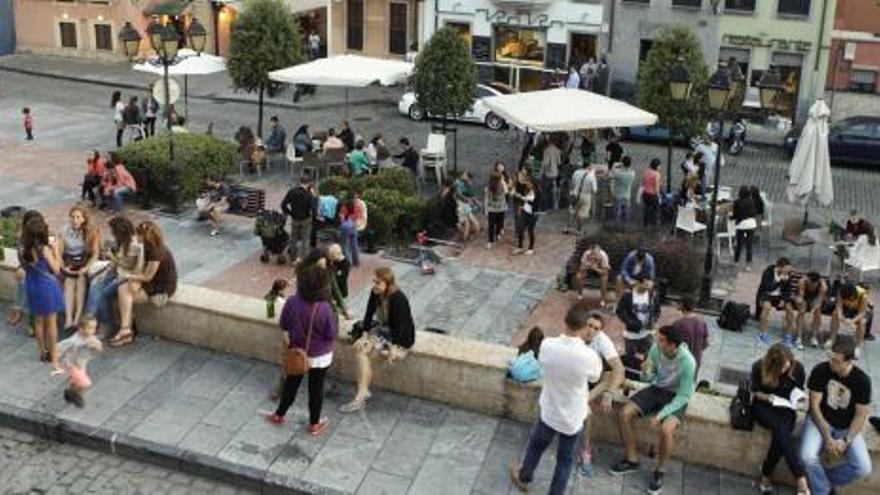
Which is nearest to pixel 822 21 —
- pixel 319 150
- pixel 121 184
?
pixel 319 150

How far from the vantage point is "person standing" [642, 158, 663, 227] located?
1995 cm

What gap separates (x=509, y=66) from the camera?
34.3 m

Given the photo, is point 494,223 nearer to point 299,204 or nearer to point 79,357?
point 299,204

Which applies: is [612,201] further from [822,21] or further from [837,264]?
[822,21]

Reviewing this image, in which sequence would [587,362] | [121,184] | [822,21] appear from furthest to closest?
[822,21] → [121,184] → [587,362]

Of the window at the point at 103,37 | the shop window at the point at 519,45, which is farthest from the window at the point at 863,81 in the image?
the window at the point at 103,37

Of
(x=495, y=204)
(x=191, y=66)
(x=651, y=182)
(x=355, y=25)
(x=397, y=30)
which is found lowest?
(x=495, y=204)

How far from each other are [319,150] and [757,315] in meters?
11.1

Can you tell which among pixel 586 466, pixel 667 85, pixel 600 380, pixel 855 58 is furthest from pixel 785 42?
pixel 586 466

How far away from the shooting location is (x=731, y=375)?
13.8m

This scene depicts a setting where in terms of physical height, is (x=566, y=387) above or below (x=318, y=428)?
above

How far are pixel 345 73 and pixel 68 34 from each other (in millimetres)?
18963

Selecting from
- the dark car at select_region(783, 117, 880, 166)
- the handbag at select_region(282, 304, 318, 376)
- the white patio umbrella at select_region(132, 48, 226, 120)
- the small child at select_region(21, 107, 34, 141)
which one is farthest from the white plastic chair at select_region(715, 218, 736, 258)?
the small child at select_region(21, 107, 34, 141)

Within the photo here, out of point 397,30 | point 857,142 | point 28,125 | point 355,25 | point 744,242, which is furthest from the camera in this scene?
point 355,25
